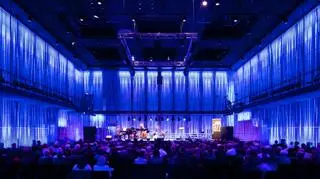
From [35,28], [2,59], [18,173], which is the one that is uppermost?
[35,28]

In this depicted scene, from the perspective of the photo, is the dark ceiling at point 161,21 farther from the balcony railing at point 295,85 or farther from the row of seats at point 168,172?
the row of seats at point 168,172

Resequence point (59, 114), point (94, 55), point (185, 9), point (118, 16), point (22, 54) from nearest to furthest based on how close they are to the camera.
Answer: point (185, 9), point (118, 16), point (22, 54), point (59, 114), point (94, 55)

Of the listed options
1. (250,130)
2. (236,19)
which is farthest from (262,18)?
(250,130)

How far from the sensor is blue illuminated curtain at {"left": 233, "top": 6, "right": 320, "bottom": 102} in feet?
86.7

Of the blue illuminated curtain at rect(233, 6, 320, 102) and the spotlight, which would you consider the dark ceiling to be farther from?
the blue illuminated curtain at rect(233, 6, 320, 102)

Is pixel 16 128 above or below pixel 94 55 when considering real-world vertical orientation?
below

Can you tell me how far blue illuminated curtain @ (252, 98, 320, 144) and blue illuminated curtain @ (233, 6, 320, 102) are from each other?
1.46 meters

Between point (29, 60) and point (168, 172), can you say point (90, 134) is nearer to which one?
point (29, 60)

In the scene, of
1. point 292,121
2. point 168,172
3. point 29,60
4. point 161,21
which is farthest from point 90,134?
point 168,172

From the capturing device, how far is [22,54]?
3022cm

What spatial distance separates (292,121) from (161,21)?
10118 mm

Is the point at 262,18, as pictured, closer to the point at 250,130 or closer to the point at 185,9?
the point at 185,9

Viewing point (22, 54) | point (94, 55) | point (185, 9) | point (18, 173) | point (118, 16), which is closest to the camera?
point (18, 173)

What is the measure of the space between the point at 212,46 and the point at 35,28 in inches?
546
